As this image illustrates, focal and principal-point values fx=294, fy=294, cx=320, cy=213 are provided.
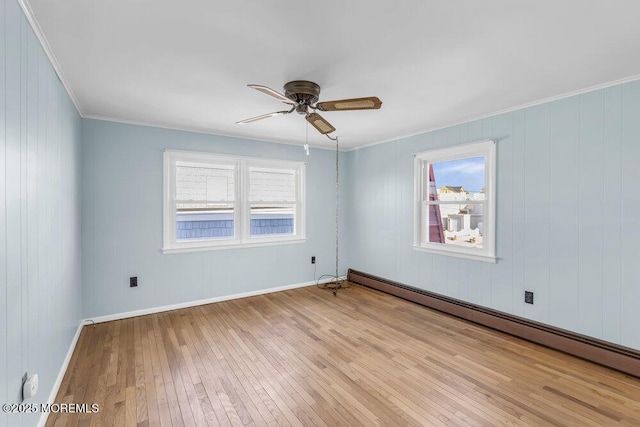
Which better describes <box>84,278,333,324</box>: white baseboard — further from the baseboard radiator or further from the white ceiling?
the white ceiling

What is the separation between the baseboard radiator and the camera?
2.49 meters

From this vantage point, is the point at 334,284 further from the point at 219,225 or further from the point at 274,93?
the point at 274,93

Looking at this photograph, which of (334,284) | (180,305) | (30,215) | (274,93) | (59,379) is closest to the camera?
(30,215)

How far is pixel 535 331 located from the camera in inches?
119

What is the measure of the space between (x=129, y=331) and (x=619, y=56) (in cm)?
507

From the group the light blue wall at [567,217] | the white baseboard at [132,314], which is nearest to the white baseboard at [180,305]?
the white baseboard at [132,314]

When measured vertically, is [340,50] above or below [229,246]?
Result: above

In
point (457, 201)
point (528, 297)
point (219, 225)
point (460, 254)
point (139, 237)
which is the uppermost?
point (457, 201)

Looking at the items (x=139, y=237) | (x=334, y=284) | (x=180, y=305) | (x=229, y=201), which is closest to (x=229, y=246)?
(x=229, y=201)

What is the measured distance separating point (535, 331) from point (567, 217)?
120cm

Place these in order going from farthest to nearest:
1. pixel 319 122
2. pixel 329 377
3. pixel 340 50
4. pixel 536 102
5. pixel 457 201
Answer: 1. pixel 457 201
2. pixel 536 102
3. pixel 319 122
4. pixel 329 377
5. pixel 340 50

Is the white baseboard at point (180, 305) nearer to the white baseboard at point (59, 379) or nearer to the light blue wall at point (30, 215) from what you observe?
the white baseboard at point (59, 379)

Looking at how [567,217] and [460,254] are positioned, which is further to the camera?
[460,254]

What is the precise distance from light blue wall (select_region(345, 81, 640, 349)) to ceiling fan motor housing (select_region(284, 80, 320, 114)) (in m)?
2.19
